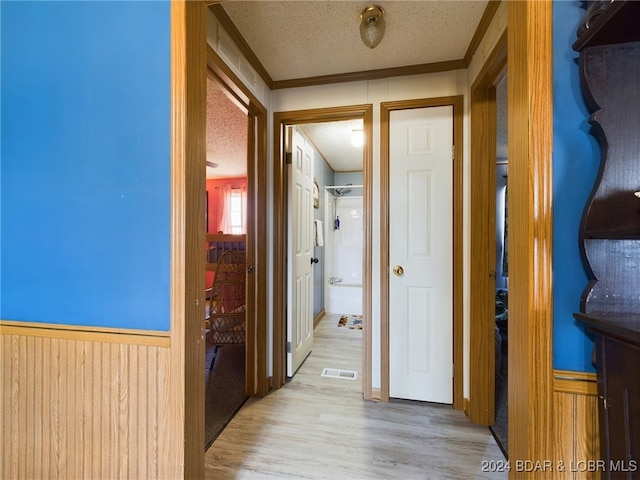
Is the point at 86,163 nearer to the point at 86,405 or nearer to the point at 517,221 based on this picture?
the point at 86,405

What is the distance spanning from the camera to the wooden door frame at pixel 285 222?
207 cm

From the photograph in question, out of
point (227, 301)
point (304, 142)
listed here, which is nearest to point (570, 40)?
point (304, 142)

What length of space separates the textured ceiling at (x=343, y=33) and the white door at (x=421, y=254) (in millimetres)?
386

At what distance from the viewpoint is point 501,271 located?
3.54 meters

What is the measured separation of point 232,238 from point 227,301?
1.87 meters

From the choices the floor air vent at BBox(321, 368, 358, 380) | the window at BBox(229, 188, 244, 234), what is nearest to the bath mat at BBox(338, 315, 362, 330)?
the floor air vent at BBox(321, 368, 358, 380)

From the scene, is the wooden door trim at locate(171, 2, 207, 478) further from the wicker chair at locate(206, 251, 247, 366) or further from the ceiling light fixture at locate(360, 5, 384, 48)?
the wicker chair at locate(206, 251, 247, 366)

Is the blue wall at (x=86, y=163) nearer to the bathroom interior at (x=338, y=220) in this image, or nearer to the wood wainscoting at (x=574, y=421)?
the wood wainscoting at (x=574, y=421)

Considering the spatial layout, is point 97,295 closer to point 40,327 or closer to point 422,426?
point 40,327

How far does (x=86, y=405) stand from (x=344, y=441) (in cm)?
131

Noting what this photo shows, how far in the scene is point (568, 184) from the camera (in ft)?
2.42

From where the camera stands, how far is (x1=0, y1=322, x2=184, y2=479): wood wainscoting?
2.96ft

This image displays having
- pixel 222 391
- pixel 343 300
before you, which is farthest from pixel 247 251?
pixel 343 300

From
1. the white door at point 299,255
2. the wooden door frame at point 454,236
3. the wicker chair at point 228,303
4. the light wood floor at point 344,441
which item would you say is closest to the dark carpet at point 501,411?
the light wood floor at point 344,441
